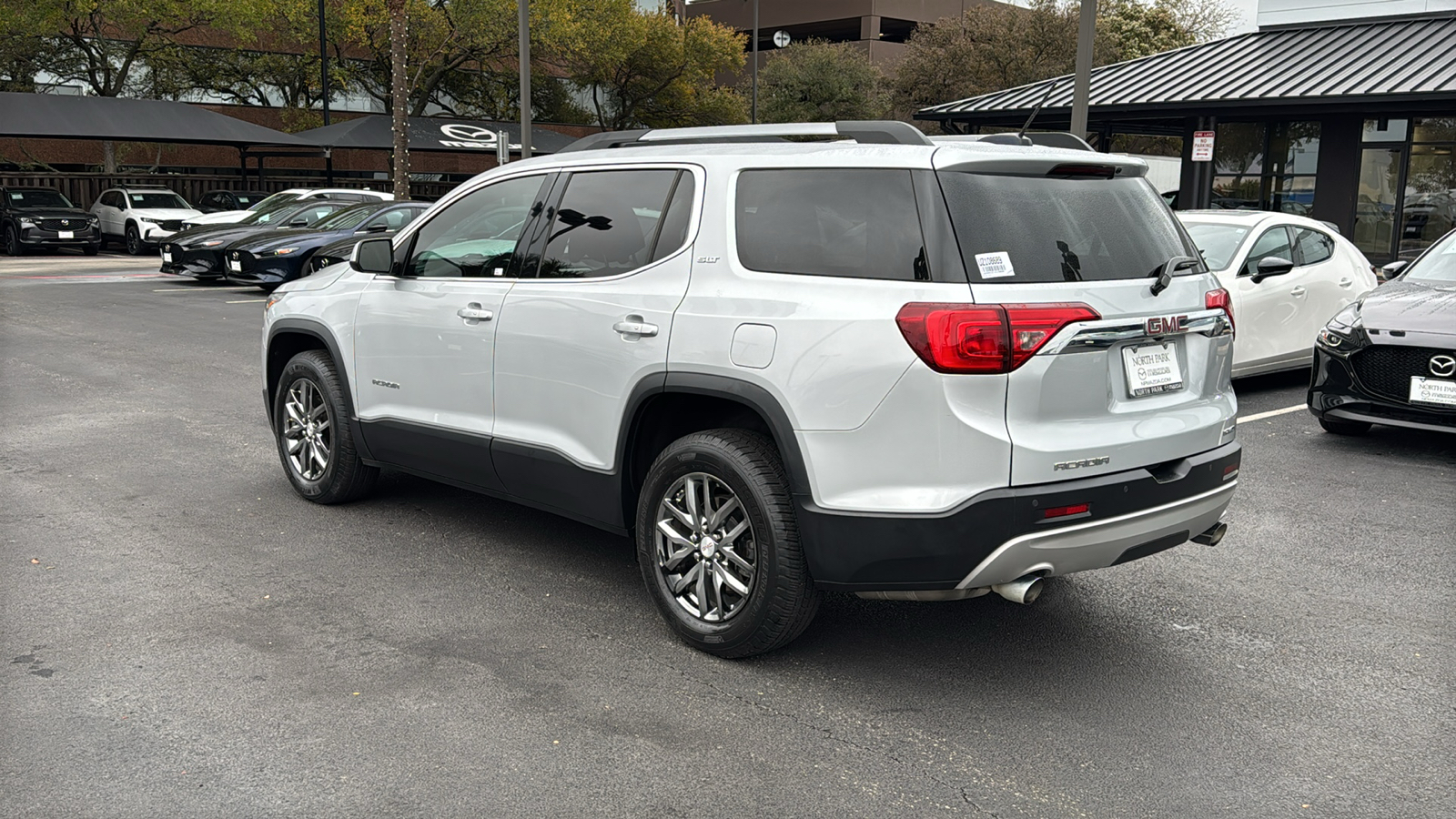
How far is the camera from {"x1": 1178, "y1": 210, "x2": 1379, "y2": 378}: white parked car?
9914mm

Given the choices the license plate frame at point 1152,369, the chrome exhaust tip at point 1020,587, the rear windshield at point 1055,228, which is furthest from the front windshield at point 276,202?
the chrome exhaust tip at point 1020,587

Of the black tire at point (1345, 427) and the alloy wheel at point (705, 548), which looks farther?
the black tire at point (1345, 427)

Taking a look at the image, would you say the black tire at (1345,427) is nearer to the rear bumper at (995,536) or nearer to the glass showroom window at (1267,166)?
the rear bumper at (995,536)

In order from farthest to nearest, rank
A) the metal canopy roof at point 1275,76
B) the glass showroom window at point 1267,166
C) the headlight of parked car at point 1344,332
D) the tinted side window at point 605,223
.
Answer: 1. the glass showroom window at point 1267,166
2. the metal canopy roof at point 1275,76
3. the headlight of parked car at point 1344,332
4. the tinted side window at point 605,223

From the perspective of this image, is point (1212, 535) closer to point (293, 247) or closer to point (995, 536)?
point (995, 536)

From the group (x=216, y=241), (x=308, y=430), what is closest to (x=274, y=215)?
(x=216, y=241)

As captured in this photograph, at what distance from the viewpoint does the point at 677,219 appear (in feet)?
15.0

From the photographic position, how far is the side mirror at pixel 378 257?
577 cm

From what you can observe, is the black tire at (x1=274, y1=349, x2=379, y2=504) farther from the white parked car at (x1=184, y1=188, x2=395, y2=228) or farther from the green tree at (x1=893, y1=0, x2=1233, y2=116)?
the green tree at (x1=893, y1=0, x2=1233, y2=116)

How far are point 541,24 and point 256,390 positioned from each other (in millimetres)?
31603

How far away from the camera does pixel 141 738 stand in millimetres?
3666

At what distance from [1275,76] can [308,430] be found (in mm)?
19489

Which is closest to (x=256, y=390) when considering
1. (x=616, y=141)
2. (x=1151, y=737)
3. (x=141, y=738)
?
Result: (x=616, y=141)

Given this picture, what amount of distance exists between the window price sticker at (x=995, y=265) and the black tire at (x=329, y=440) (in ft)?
11.5
